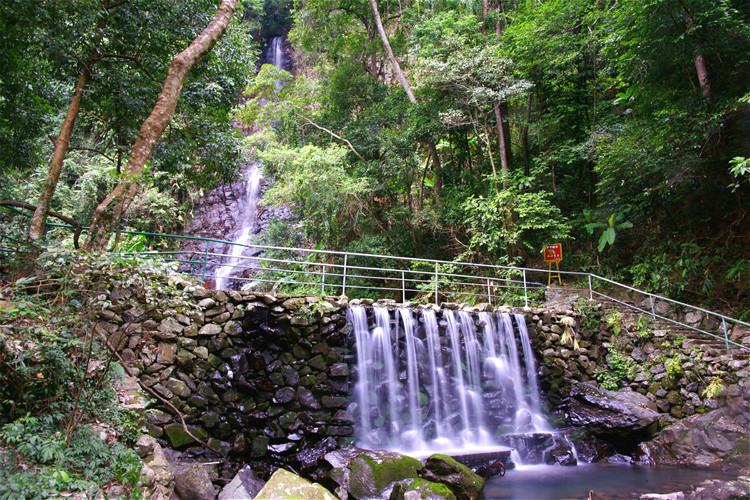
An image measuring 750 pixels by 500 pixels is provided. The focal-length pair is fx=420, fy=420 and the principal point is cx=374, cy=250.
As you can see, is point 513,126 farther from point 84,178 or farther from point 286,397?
point 84,178

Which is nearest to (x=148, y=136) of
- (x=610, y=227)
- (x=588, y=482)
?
(x=588, y=482)

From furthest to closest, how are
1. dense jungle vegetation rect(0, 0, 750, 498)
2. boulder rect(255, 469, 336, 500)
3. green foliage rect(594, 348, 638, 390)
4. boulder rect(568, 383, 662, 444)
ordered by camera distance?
green foliage rect(594, 348, 638, 390) → boulder rect(568, 383, 662, 444) → boulder rect(255, 469, 336, 500) → dense jungle vegetation rect(0, 0, 750, 498)

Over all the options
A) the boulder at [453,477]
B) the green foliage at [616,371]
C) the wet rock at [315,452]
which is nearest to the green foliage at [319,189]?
the wet rock at [315,452]

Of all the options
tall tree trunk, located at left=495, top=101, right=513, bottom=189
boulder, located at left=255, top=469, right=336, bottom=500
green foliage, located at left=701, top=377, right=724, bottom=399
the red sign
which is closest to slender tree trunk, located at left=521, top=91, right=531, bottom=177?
tall tree trunk, located at left=495, top=101, right=513, bottom=189

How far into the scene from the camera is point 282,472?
14.9ft

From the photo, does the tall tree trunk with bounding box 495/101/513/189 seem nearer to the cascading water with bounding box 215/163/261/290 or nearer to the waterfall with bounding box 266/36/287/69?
the cascading water with bounding box 215/163/261/290

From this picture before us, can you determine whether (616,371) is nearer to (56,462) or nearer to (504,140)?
(504,140)

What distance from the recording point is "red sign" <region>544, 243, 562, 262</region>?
10.1 m

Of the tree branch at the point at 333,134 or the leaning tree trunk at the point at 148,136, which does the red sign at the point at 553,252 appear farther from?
the leaning tree trunk at the point at 148,136

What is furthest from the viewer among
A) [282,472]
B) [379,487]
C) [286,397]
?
[286,397]

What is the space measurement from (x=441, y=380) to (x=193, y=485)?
4.64m

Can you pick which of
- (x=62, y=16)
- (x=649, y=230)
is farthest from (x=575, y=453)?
(x=62, y=16)

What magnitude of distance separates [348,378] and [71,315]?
4230 millimetres

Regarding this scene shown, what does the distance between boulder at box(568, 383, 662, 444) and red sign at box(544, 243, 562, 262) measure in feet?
9.97
